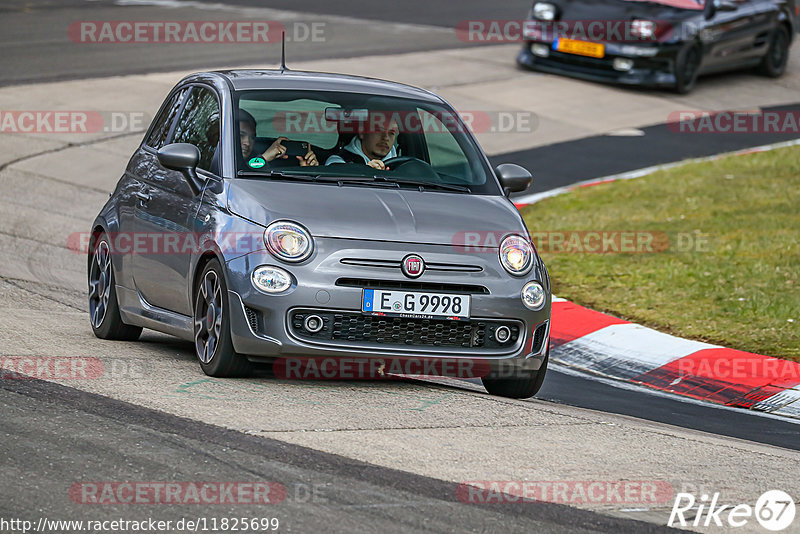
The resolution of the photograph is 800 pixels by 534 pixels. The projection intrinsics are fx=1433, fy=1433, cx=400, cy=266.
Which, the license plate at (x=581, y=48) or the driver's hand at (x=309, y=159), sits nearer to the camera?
the driver's hand at (x=309, y=159)

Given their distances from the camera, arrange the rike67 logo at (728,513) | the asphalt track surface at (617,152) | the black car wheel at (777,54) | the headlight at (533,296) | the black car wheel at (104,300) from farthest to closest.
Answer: the black car wheel at (777,54) < the asphalt track surface at (617,152) < the black car wheel at (104,300) < the headlight at (533,296) < the rike67 logo at (728,513)

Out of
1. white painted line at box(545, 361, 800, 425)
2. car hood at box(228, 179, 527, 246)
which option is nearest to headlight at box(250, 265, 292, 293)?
car hood at box(228, 179, 527, 246)

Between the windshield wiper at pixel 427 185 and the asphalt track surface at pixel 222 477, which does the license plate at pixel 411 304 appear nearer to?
the windshield wiper at pixel 427 185

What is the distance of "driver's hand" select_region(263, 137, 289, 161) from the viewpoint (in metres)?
7.82

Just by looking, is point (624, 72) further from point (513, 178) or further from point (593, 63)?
point (513, 178)

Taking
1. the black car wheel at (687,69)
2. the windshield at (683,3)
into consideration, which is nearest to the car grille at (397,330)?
the black car wheel at (687,69)

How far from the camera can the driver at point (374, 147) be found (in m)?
8.07

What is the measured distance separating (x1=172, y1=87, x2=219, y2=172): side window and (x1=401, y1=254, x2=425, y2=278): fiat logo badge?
1.35m

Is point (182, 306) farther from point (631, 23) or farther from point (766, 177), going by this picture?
point (631, 23)

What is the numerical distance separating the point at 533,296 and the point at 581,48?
1394 cm

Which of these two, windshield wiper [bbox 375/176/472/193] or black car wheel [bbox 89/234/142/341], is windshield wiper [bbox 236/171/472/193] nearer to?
windshield wiper [bbox 375/176/472/193]

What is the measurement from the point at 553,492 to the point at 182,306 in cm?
295

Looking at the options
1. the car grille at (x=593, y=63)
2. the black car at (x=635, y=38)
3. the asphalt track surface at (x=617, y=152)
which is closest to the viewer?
the asphalt track surface at (x=617, y=152)

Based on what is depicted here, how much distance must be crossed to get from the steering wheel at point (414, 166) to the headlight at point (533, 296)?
94 cm
